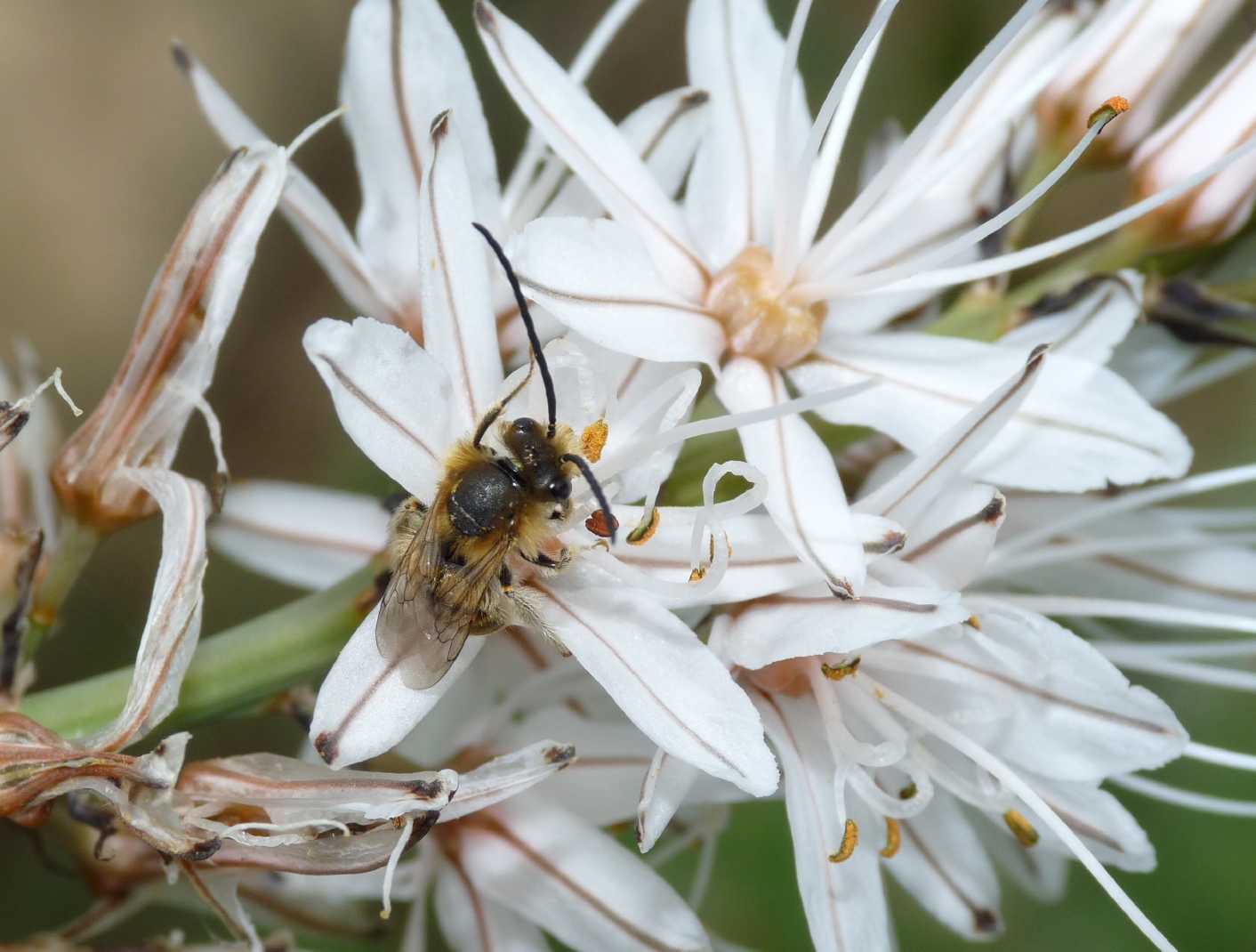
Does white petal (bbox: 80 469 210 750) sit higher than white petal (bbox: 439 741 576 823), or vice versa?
white petal (bbox: 80 469 210 750)

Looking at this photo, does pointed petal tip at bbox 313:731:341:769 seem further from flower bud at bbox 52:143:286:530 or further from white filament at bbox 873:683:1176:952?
white filament at bbox 873:683:1176:952

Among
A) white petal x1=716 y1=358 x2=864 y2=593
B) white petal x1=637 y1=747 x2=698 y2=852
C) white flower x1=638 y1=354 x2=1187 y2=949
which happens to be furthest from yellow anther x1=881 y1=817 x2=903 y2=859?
white petal x1=716 y1=358 x2=864 y2=593

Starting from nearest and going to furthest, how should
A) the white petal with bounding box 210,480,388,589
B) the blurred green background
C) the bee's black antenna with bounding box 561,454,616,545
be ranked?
the bee's black antenna with bounding box 561,454,616,545 < the white petal with bounding box 210,480,388,589 < the blurred green background

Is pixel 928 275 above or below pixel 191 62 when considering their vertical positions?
above

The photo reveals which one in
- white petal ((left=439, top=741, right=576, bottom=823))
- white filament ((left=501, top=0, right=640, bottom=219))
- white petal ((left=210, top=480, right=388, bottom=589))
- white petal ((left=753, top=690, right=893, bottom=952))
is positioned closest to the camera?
white petal ((left=439, top=741, right=576, bottom=823))

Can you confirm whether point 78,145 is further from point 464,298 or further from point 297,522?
point 464,298

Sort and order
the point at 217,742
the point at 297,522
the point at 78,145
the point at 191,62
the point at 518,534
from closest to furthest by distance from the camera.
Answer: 1. the point at 518,534
2. the point at 191,62
3. the point at 297,522
4. the point at 217,742
5. the point at 78,145

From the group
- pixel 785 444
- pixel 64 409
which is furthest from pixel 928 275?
pixel 64 409
